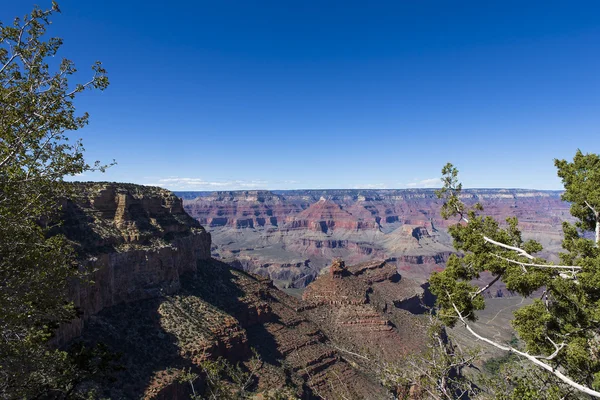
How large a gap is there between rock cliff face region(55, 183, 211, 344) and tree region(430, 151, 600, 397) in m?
34.7

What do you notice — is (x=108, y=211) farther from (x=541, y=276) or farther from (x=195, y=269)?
(x=541, y=276)

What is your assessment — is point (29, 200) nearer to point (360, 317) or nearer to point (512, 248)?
point (512, 248)

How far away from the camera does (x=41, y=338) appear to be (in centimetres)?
1231

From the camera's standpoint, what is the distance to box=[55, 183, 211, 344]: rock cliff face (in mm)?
37638

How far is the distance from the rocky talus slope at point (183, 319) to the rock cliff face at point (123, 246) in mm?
139

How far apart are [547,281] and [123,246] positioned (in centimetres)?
4527

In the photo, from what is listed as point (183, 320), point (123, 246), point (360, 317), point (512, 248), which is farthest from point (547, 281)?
point (360, 317)

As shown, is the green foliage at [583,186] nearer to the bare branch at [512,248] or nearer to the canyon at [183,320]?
the bare branch at [512,248]

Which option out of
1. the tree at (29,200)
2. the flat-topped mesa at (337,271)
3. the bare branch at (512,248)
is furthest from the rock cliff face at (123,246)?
the flat-topped mesa at (337,271)

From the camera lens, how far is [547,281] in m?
12.6

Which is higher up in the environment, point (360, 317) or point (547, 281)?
point (547, 281)

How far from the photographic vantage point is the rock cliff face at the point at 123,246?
3764 cm

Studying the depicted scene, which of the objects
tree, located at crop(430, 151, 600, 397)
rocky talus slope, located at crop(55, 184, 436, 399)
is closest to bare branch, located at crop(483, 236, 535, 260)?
tree, located at crop(430, 151, 600, 397)

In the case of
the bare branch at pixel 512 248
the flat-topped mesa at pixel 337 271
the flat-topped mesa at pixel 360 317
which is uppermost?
the bare branch at pixel 512 248
